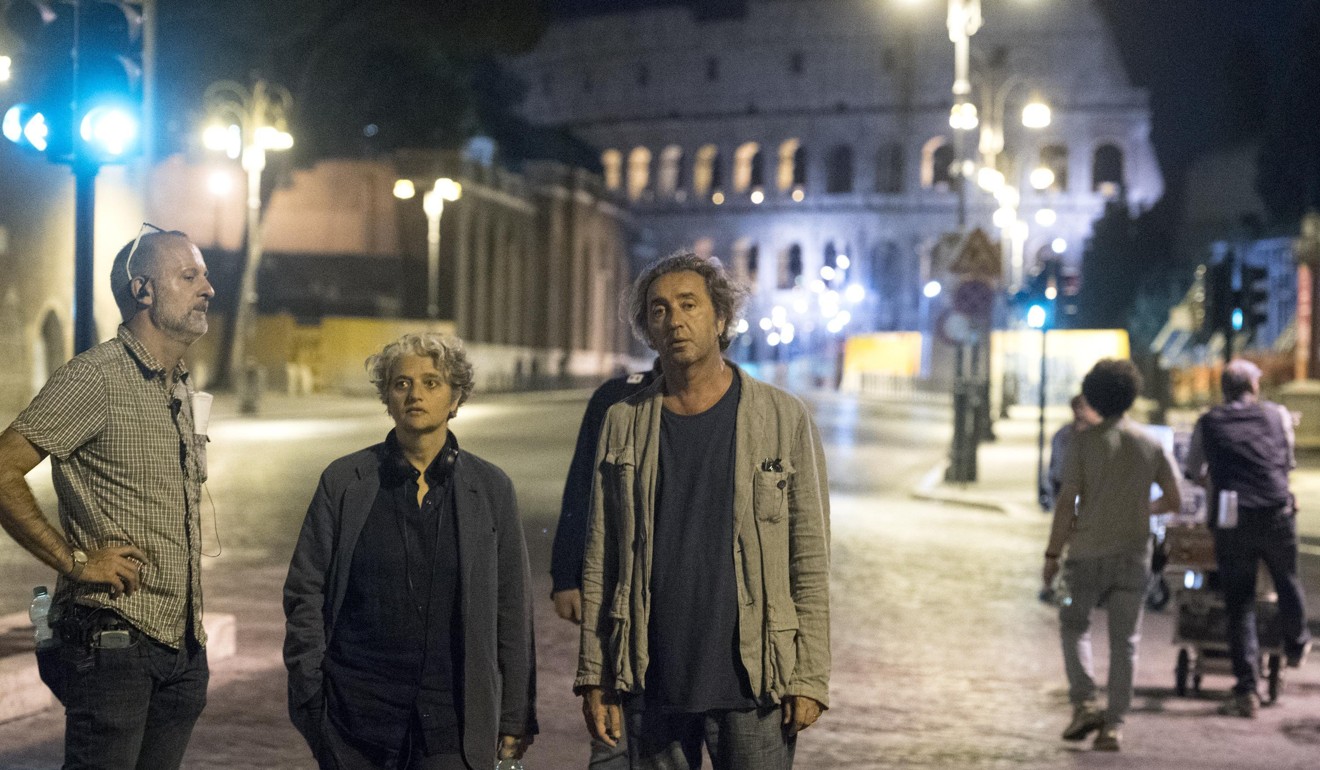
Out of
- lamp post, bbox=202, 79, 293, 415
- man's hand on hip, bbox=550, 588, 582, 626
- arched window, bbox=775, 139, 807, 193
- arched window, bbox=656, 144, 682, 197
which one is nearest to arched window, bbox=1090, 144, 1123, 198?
arched window, bbox=775, 139, 807, 193

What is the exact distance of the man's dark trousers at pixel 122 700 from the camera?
391 centimetres

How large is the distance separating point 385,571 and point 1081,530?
423 centimetres

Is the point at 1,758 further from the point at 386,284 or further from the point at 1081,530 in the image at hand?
the point at 386,284

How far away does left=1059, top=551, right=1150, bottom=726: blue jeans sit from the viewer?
735 centimetres

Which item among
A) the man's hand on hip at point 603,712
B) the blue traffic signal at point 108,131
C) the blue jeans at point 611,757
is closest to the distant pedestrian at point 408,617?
the man's hand on hip at point 603,712

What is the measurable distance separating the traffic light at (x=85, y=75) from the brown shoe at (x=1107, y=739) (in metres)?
4.35

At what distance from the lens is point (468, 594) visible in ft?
12.8

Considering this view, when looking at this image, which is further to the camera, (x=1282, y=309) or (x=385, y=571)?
(x=1282, y=309)

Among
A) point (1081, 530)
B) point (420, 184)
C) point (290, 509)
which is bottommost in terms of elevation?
point (290, 509)

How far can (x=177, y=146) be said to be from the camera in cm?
4497

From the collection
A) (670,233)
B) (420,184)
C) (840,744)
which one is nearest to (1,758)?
(840,744)

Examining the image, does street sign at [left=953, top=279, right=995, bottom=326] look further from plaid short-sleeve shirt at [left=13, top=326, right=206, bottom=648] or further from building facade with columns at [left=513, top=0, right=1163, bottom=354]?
building facade with columns at [left=513, top=0, right=1163, bottom=354]

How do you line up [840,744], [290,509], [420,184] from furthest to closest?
1. [420,184]
2. [290,509]
3. [840,744]

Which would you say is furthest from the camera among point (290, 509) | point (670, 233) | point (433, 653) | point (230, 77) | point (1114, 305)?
point (670, 233)
